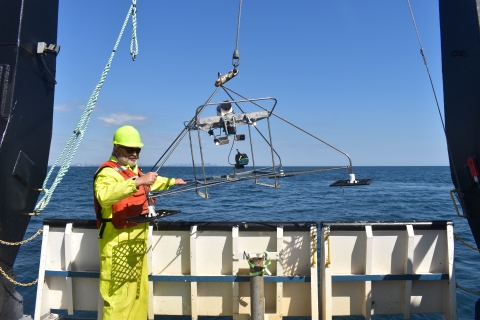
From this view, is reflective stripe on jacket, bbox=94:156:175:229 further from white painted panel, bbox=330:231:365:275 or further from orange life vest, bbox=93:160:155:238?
white painted panel, bbox=330:231:365:275

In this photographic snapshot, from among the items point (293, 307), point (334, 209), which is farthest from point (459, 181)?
point (334, 209)

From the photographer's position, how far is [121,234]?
122 inches

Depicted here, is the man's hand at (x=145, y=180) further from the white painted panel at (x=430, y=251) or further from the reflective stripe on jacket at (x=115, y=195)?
the white painted panel at (x=430, y=251)

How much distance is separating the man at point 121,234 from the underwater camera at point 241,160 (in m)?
1.29

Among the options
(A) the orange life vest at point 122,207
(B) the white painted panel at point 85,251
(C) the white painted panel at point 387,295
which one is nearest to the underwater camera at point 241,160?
(A) the orange life vest at point 122,207

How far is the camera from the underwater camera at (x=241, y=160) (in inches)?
167

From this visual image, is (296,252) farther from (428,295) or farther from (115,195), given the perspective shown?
(115,195)

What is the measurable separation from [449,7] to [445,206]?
66.1ft

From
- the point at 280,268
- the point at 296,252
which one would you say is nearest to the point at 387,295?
the point at 296,252

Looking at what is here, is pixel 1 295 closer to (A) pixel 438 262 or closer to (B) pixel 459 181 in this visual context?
(A) pixel 438 262

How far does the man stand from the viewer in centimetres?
305

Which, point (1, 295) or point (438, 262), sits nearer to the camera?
point (1, 295)

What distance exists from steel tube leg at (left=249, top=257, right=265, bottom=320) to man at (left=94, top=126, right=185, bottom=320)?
3.43ft

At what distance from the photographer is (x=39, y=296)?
12.9ft
